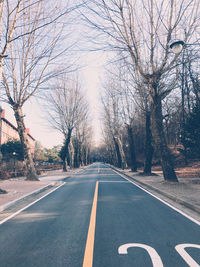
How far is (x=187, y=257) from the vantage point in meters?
3.75

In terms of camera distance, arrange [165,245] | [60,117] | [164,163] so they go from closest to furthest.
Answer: [165,245], [164,163], [60,117]

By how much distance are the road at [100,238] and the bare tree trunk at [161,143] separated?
23.7 ft

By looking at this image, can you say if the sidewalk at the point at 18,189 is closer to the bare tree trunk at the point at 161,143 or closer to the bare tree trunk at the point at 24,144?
the bare tree trunk at the point at 24,144

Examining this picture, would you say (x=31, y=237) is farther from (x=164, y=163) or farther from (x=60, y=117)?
(x=60, y=117)

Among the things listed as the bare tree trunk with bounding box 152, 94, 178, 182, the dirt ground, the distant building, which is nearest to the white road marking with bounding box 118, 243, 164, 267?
the bare tree trunk with bounding box 152, 94, 178, 182

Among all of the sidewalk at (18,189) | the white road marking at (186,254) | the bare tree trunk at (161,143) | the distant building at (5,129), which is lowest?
the white road marking at (186,254)

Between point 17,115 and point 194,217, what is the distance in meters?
15.5

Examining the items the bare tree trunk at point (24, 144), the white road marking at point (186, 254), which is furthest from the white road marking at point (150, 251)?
the bare tree trunk at point (24, 144)

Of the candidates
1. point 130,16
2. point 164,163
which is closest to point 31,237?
point 164,163

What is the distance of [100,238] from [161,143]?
34.8ft

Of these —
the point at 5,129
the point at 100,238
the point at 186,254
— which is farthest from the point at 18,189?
the point at 5,129

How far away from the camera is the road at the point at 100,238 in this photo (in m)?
3.69

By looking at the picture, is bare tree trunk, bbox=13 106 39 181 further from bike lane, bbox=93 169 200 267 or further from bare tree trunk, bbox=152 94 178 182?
bike lane, bbox=93 169 200 267

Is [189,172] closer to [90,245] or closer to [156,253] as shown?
[156,253]
